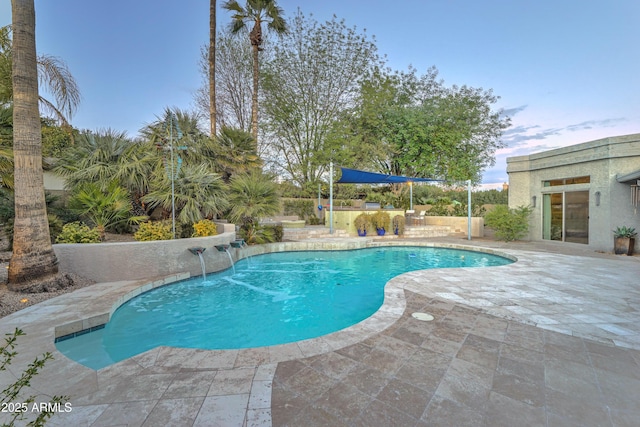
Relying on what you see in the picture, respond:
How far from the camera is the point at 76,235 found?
5.51 m

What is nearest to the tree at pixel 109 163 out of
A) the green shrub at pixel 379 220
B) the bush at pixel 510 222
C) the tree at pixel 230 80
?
the tree at pixel 230 80

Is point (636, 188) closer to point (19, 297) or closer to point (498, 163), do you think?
point (498, 163)

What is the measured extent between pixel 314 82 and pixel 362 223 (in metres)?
9.82

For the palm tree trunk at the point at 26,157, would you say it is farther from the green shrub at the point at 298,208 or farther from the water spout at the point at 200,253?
the green shrub at the point at 298,208

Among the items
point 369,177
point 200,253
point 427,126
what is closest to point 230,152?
point 200,253

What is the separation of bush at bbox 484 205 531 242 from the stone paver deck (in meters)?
6.98

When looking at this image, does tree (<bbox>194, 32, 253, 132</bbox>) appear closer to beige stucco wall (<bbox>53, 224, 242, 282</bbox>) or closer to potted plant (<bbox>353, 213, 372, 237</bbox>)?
potted plant (<bbox>353, 213, 372, 237</bbox>)

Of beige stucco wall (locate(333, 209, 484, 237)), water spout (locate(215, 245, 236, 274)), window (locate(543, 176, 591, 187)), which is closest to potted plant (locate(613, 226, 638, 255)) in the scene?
window (locate(543, 176, 591, 187))

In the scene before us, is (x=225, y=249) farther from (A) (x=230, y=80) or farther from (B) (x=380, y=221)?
(A) (x=230, y=80)

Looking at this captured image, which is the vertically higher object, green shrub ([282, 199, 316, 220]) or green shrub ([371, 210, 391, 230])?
green shrub ([282, 199, 316, 220])

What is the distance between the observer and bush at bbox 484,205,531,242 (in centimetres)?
1015

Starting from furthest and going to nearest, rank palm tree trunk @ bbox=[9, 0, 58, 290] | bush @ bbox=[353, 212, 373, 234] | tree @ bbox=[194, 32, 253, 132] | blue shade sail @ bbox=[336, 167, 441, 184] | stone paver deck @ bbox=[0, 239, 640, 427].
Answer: tree @ bbox=[194, 32, 253, 132]
bush @ bbox=[353, 212, 373, 234]
blue shade sail @ bbox=[336, 167, 441, 184]
palm tree trunk @ bbox=[9, 0, 58, 290]
stone paver deck @ bbox=[0, 239, 640, 427]

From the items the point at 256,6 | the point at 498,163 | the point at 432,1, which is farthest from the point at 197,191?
the point at 498,163

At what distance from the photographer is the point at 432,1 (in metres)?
10.5
